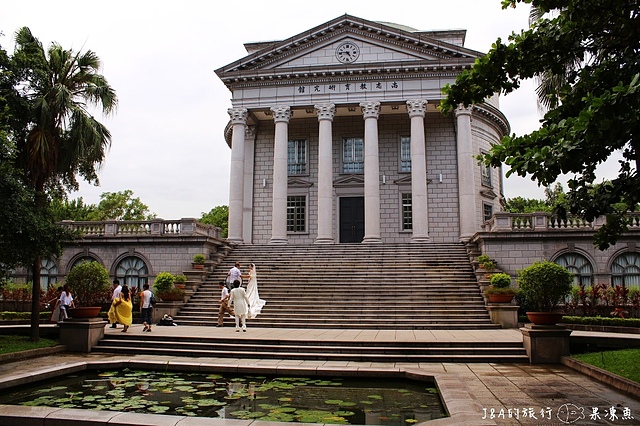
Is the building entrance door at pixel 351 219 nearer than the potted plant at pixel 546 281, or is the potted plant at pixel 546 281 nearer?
the potted plant at pixel 546 281

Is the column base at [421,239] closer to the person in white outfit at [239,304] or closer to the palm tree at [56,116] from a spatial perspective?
the person in white outfit at [239,304]

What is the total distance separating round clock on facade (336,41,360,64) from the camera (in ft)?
111

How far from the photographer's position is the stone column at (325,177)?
30828mm

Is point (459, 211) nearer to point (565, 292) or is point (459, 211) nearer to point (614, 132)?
point (565, 292)

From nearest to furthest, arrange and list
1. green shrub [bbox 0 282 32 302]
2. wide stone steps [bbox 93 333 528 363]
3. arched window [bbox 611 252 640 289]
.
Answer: wide stone steps [bbox 93 333 528 363], arched window [bbox 611 252 640 289], green shrub [bbox 0 282 32 302]

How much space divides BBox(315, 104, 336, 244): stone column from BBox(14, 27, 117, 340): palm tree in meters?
14.7

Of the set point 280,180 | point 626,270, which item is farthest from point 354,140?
point 626,270

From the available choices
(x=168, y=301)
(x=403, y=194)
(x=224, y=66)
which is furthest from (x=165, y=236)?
(x=403, y=194)

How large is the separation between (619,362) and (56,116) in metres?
17.5

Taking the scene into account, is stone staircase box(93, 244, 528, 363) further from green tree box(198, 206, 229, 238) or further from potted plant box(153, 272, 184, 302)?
green tree box(198, 206, 229, 238)

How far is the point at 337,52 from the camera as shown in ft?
112

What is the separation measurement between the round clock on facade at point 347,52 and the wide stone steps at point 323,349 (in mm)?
23317

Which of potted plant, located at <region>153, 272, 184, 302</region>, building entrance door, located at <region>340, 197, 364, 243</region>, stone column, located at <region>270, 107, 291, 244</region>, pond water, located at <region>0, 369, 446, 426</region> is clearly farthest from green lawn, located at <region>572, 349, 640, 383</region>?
building entrance door, located at <region>340, 197, 364, 243</region>

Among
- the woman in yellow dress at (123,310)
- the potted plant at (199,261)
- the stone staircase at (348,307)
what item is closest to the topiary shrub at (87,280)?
the stone staircase at (348,307)
